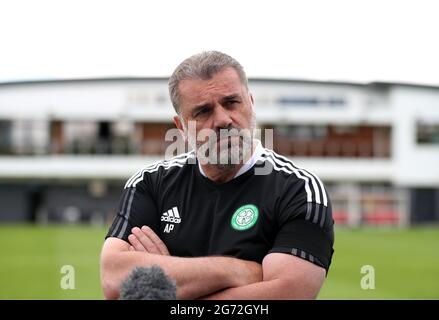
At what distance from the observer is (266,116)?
44.7m

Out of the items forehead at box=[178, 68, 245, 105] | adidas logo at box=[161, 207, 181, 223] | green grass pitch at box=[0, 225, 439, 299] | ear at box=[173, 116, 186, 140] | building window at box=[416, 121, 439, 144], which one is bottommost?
green grass pitch at box=[0, 225, 439, 299]

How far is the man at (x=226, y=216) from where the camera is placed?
308cm

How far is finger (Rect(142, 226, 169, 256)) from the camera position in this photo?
3330 mm

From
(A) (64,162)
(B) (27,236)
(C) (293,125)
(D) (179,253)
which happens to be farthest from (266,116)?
(D) (179,253)

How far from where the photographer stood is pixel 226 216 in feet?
10.6

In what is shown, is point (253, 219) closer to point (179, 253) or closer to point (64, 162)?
point (179, 253)

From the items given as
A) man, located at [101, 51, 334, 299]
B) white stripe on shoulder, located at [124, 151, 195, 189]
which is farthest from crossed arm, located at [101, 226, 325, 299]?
white stripe on shoulder, located at [124, 151, 195, 189]

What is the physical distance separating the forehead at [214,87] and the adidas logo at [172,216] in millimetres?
572

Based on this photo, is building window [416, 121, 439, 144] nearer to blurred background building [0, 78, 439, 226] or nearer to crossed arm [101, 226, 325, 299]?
blurred background building [0, 78, 439, 226]

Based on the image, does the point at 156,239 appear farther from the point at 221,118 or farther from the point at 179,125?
the point at 221,118

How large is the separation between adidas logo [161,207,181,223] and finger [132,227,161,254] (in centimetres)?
13

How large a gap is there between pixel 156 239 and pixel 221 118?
73 cm

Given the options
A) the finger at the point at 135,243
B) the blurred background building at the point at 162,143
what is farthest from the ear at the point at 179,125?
the blurred background building at the point at 162,143
